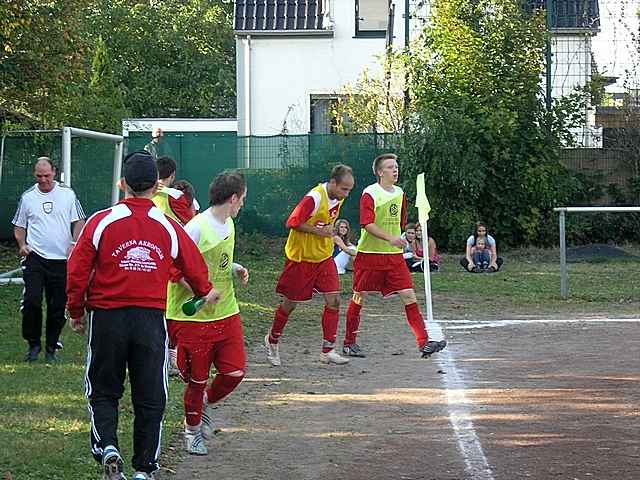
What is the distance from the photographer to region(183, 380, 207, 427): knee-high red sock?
7.85 m

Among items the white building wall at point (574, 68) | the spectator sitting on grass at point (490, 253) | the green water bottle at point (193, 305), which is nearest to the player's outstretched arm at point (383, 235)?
the green water bottle at point (193, 305)

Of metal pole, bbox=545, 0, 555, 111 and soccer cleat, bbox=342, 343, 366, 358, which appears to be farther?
metal pole, bbox=545, 0, 555, 111

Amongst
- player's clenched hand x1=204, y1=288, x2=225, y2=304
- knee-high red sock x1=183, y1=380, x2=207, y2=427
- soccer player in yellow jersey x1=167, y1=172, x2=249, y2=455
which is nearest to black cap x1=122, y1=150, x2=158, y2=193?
player's clenched hand x1=204, y1=288, x2=225, y2=304

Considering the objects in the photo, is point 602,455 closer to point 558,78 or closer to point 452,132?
point 452,132

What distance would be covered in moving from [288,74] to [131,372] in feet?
88.3

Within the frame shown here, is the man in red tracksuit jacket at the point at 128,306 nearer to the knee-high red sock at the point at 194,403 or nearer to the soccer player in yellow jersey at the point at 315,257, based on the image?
the knee-high red sock at the point at 194,403

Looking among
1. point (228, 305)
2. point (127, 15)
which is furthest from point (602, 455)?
point (127, 15)

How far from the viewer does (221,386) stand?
8125 mm

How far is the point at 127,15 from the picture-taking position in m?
57.3

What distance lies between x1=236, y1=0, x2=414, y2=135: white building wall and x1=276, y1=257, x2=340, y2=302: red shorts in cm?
2139

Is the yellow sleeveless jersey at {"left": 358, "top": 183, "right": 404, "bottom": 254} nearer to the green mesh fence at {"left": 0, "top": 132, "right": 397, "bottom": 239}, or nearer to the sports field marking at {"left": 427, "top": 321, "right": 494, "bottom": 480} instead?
the sports field marking at {"left": 427, "top": 321, "right": 494, "bottom": 480}

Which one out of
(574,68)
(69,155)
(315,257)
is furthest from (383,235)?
(574,68)

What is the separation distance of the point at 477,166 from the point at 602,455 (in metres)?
17.4

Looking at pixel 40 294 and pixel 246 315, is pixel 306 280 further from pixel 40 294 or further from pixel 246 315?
pixel 246 315
